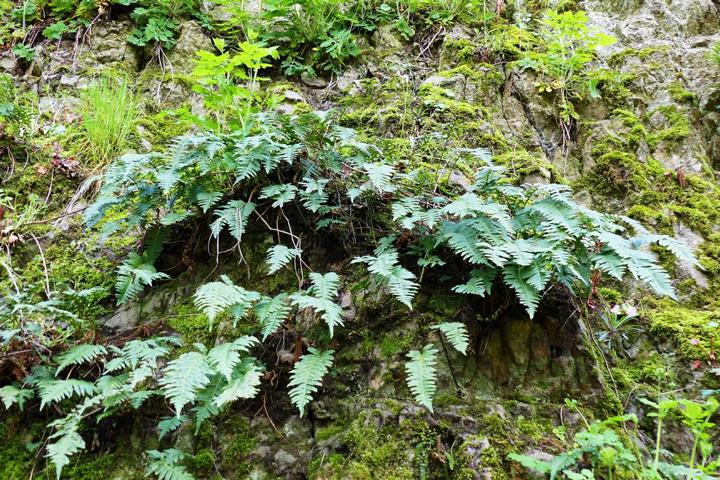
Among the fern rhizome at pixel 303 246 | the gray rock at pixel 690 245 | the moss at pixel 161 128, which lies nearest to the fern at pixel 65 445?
the fern rhizome at pixel 303 246

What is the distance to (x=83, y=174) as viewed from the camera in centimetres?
379

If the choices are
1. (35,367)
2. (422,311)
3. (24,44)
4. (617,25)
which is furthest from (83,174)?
(617,25)

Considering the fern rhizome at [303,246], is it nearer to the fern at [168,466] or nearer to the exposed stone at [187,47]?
the fern at [168,466]

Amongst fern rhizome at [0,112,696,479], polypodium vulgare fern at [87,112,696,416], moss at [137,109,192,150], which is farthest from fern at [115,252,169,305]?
moss at [137,109,192,150]

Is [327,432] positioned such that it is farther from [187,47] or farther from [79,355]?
[187,47]

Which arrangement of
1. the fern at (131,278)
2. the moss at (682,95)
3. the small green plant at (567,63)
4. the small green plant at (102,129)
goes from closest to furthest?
the fern at (131,278)
the small green plant at (102,129)
the moss at (682,95)
the small green plant at (567,63)

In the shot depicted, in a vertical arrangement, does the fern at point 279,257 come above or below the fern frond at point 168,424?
above

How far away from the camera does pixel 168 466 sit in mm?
2059

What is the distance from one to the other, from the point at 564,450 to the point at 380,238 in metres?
1.56

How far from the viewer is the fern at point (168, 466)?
6.65 feet

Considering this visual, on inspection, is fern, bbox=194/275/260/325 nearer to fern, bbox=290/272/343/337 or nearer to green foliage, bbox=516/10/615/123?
fern, bbox=290/272/343/337

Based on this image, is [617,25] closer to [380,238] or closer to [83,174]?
[380,238]

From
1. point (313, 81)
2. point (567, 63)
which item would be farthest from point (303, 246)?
point (567, 63)

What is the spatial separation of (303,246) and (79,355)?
4.85 feet
